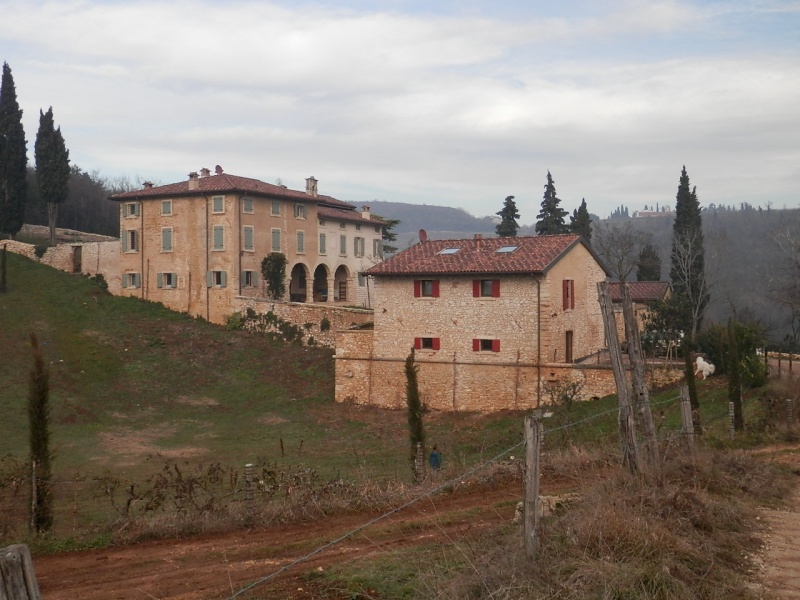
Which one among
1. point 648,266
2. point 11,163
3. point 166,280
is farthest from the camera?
point 648,266

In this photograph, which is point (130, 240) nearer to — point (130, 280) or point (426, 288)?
point (130, 280)

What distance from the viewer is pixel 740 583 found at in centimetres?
694

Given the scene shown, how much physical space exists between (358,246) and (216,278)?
12.3 m

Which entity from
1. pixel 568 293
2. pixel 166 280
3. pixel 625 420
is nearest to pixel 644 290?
pixel 568 293

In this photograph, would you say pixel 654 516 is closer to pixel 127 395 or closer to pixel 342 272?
pixel 127 395

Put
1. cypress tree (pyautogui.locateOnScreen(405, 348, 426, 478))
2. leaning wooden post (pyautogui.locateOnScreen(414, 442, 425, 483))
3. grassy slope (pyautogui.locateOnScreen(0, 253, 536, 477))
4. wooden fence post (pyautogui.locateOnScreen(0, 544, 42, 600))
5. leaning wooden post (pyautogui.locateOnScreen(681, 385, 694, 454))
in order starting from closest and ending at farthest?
1. wooden fence post (pyautogui.locateOnScreen(0, 544, 42, 600))
2. leaning wooden post (pyautogui.locateOnScreen(681, 385, 694, 454))
3. leaning wooden post (pyautogui.locateOnScreen(414, 442, 425, 483))
4. cypress tree (pyautogui.locateOnScreen(405, 348, 426, 478))
5. grassy slope (pyautogui.locateOnScreen(0, 253, 536, 477))

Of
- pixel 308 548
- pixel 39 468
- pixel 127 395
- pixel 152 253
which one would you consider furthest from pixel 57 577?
pixel 152 253

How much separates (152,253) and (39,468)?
34.5 meters

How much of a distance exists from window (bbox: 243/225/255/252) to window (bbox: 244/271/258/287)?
136 cm

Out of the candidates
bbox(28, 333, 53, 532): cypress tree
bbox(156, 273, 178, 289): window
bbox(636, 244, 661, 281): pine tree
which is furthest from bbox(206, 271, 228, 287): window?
bbox(636, 244, 661, 281): pine tree

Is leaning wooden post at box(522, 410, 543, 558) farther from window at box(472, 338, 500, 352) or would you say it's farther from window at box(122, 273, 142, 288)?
window at box(122, 273, 142, 288)

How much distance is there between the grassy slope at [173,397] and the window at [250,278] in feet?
11.4

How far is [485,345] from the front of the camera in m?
30.7

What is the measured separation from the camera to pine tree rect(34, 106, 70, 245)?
52.9m
